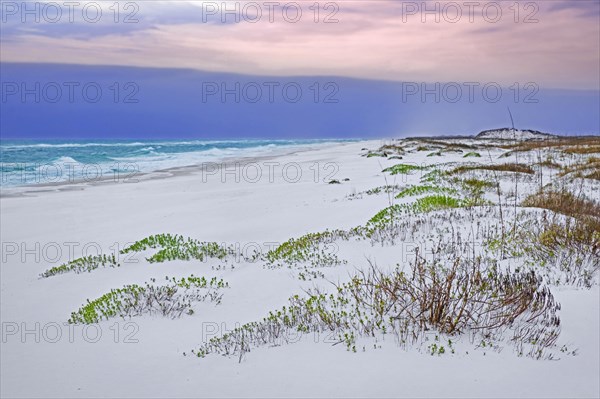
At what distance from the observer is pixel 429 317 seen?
5.67 metres

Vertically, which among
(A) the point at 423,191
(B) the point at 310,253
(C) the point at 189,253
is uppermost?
(A) the point at 423,191

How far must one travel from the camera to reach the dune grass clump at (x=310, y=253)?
9.05 m

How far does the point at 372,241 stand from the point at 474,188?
8798 mm

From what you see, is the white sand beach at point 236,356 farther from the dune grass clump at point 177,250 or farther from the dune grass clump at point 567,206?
the dune grass clump at point 567,206

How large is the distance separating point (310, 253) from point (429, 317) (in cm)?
427

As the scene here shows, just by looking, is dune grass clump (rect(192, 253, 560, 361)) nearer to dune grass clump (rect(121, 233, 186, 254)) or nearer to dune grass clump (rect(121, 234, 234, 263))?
dune grass clump (rect(121, 234, 234, 263))

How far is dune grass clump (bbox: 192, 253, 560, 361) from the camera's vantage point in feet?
18.1

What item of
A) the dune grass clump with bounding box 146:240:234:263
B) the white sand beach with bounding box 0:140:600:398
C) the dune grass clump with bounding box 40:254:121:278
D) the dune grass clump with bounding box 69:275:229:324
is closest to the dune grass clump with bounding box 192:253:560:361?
the white sand beach with bounding box 0:140:600:398

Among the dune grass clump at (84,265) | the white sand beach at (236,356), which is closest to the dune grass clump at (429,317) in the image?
the white sand beach at (236,356)

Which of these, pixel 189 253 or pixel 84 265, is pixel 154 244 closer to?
pixel 189 253

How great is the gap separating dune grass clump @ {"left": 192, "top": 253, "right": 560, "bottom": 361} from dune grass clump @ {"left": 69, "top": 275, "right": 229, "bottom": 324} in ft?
5.41

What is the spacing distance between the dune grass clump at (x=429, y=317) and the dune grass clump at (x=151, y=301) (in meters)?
1.65
